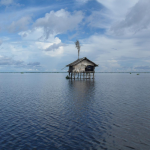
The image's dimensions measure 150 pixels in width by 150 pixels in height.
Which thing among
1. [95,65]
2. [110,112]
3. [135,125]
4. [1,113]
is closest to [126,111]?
[110,112]

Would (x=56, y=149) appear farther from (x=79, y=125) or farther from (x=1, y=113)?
(x=1, y=113)

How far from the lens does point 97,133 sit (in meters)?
11.1

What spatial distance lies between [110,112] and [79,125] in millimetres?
5103

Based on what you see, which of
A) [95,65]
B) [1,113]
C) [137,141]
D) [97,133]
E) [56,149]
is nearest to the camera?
[56,149]

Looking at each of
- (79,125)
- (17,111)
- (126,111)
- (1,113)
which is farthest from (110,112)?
(1,113)

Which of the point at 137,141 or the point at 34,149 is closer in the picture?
the point at 34,149

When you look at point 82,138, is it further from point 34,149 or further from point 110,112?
point 110,112

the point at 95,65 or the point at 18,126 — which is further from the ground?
the point at 95,65

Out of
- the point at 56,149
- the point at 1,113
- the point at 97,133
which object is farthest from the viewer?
the point at 1,113

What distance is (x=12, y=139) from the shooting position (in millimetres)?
10188

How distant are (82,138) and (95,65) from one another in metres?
53.8

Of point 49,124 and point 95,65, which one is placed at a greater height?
point 95,65

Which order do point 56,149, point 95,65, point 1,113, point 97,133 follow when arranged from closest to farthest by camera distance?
point 56,149
point 97,133
point 1,113
point 95,65

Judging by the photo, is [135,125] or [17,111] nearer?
[135,125]
